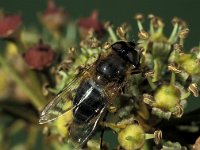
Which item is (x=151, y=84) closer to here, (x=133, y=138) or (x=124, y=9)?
(x=133, y=138)

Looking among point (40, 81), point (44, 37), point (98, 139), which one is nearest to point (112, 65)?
point (98, 139)

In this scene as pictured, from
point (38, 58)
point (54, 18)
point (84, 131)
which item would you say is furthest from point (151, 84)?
point (54, 18)

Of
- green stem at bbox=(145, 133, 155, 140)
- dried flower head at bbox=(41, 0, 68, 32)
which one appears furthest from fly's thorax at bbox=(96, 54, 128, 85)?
dried flower head at bbox=(41, 0, 68, 32)

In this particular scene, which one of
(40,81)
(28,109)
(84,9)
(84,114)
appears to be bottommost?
(84,9)

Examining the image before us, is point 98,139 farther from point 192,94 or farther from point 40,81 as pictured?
point 40,81

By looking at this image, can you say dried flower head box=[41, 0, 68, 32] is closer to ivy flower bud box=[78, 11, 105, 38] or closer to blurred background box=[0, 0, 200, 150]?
ivy flower bud box=[78, 11, 105, 38]

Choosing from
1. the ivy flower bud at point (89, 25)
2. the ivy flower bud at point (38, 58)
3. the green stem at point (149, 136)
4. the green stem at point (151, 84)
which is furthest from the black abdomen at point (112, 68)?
the ivy flower bud at point (89, 25)
